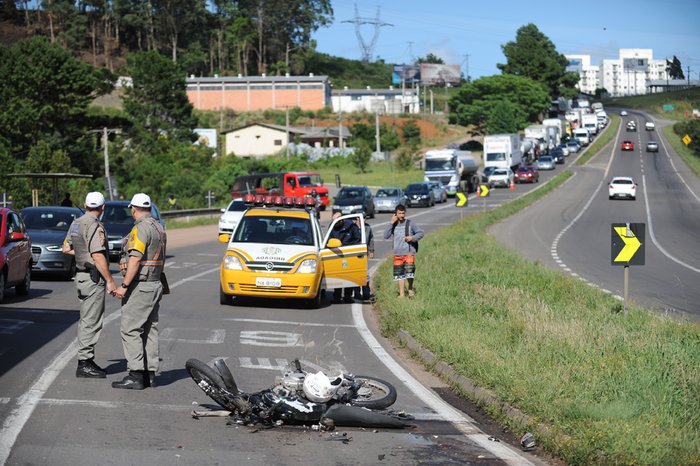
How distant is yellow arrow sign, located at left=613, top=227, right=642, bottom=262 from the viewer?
16.5 meters

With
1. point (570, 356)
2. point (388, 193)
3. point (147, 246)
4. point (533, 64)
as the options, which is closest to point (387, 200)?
point (388, 193)

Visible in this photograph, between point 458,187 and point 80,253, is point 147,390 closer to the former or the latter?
point 80,253

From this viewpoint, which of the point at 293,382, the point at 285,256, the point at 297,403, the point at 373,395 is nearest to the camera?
the point at 297,403

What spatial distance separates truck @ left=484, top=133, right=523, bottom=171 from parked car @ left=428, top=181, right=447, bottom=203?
43.7ft

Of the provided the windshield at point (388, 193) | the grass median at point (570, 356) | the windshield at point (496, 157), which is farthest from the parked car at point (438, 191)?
the grass median at point (570, 356)

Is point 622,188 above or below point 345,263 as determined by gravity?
below

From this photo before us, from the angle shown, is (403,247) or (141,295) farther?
(403,247)

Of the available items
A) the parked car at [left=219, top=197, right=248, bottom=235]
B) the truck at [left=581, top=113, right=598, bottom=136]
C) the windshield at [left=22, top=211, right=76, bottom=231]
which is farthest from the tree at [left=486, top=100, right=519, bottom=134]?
the windshield at [left=22, top=211, right=76, bottom=231]

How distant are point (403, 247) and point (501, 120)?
113m

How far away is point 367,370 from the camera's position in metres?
12.4

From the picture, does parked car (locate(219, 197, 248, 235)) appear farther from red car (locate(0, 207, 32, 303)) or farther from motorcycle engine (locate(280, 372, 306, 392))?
motorcycle engine (locate(280, 372, 306, 392))

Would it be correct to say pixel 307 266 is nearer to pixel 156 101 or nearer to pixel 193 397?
pixel 193 397

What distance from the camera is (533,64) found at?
557ft

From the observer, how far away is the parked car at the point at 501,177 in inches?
3275
